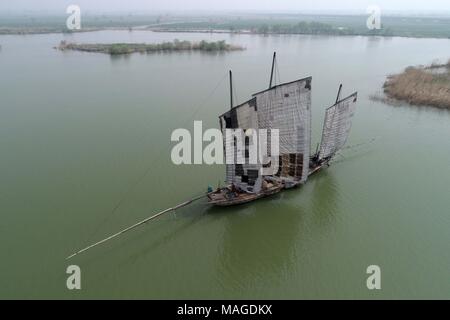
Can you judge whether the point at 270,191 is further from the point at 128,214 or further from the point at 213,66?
the point at 213,66

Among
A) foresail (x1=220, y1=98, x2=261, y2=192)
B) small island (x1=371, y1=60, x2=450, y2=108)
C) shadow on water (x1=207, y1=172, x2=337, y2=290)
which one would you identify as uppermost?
small island (x1=371, y1=60, x2=450, y2=108)

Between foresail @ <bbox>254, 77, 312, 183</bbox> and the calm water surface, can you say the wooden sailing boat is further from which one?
the calm water surface

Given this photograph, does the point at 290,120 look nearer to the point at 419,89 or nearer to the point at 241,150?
the point at 241,150

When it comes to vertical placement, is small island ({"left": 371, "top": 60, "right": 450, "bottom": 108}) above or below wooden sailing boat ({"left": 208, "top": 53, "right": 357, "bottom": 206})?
above

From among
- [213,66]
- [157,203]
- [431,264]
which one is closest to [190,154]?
[157,203]

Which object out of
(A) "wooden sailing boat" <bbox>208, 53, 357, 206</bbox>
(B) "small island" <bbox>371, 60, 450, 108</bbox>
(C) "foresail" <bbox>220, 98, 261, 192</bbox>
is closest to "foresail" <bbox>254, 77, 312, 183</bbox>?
(A) "wooden sailing boat" <bbox>208, 53, 357, 206</bbox>

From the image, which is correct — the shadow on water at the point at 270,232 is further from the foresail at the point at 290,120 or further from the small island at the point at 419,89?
the small island at the point at 419,89
